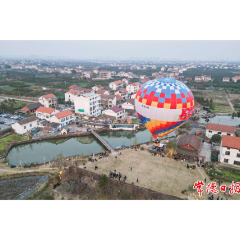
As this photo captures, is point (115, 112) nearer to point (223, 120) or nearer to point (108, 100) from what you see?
point (108, 100)

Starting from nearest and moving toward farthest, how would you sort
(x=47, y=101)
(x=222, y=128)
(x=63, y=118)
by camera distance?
(x=222, y=128), (x=63, y=118), (x=47, y=101)

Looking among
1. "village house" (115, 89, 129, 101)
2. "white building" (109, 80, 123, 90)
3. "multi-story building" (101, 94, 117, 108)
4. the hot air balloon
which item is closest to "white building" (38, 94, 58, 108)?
"multi-story building" (101, 94, 117, 108)

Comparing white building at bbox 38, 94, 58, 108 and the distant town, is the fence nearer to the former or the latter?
the distant town

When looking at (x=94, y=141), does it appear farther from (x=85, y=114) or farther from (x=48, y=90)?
(x=48, y=90)

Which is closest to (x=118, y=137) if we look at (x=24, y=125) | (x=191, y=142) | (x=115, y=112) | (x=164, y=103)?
(x=115, y=112)

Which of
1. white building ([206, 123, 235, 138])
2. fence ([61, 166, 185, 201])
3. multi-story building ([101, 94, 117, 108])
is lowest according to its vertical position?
fence ([61, 166, 185, 201])

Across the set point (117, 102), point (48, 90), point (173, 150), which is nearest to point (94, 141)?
point (173, 150)
